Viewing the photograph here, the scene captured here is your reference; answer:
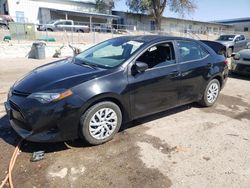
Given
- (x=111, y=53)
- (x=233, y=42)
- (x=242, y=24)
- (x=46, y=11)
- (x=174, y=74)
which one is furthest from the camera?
(x=242, y=24)

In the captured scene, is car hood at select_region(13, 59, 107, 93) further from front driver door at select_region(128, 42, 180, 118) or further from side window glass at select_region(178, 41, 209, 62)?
side window glass at select_region(178, 41, 209, 62)

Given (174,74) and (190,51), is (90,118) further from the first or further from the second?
(190,51)

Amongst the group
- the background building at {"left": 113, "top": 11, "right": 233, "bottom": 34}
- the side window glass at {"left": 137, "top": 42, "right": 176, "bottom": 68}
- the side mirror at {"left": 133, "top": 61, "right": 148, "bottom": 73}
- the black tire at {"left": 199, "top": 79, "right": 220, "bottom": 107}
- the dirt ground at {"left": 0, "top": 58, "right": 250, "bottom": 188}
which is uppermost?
the background building at {"left": 113, "top": 11, "right": 233, "bottom": 34}

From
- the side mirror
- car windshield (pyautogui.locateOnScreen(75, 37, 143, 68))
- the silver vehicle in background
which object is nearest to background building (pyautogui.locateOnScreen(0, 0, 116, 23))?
the silver vehicle in background

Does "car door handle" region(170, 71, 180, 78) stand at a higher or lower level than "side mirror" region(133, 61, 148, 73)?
lower

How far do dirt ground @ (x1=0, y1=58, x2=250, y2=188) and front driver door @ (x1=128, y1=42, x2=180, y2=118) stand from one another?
0.41m

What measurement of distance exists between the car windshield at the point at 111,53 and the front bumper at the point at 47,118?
0.96 m

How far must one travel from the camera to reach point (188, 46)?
4.78 meters

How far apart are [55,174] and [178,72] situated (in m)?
2.65

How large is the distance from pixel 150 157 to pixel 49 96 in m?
1.55

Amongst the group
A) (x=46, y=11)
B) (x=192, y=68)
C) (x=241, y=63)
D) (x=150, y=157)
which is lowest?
(x=150, y=157)

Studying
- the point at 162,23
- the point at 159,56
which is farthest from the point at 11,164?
the point at 162,23

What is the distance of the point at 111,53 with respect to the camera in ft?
14.5

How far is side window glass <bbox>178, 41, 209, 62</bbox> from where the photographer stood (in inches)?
179
